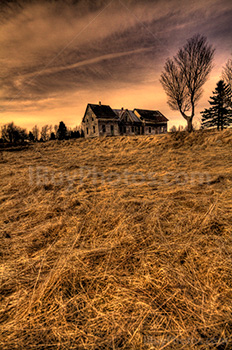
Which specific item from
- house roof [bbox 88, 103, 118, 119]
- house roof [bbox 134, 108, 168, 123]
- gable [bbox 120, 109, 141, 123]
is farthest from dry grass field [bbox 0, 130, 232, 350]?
house roof [bbox 134, 108, 168, 123]

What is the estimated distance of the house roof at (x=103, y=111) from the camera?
27.0 meters

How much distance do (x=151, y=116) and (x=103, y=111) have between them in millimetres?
10808

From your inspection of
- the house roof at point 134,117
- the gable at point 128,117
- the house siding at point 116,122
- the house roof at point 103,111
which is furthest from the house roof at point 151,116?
the house roof at point 103,111

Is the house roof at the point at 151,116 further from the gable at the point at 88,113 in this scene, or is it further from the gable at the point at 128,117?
the gable at the point at 88,113

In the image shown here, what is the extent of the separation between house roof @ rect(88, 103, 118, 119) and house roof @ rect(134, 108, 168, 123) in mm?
6189

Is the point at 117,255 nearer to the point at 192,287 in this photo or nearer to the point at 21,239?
the point at 192,287

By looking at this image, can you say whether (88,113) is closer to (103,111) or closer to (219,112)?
(103,111)

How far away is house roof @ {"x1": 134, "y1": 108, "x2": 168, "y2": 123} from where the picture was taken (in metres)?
31.8

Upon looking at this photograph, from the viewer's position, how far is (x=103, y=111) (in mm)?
27844

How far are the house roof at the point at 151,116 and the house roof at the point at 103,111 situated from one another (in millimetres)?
6189

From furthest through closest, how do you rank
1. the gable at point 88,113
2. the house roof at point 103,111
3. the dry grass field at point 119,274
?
the gable at point 88,113
the house roof at point 103,111
the dry grass field at point 119,274

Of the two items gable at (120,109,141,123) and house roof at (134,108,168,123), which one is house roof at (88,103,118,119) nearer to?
gable at (120,109,141,123)

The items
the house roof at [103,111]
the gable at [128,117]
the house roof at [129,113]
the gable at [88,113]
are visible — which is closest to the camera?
the house roof at [103,111]

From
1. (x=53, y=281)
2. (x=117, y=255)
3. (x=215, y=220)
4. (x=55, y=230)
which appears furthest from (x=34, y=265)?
(x=215, y=220)
